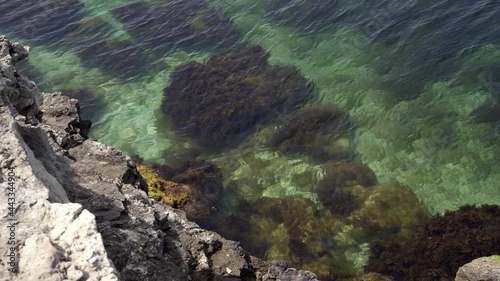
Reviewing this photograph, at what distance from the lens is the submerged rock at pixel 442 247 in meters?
17.1

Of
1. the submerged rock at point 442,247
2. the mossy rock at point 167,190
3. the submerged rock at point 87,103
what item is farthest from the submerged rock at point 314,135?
the submerged rock at point 87,103

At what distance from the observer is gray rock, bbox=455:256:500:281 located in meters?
13.9

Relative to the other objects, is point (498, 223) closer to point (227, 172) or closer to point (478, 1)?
point (227, 172)

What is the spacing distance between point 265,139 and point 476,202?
390 inches

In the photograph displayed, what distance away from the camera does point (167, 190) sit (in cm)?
2169

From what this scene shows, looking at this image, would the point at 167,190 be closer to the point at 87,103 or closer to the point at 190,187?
the point at 190,187

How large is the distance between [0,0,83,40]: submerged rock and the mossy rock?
70.5 ft

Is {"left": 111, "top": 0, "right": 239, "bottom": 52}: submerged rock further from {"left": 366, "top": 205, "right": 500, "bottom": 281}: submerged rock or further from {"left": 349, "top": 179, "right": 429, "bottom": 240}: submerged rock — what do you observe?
{"left": 366, "top": 205, "right": 500, "bottom": 281}: submerged rock

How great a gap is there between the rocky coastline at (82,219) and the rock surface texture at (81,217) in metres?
0.02

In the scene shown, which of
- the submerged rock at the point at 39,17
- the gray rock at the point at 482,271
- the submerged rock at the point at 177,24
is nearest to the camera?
the gray rock at the point at 482,271

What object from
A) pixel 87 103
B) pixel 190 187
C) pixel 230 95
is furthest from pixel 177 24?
pixel 190 187

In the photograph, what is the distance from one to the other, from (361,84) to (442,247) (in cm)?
1068

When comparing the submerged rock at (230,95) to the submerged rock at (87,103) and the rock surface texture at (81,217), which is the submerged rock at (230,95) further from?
the rock surface texture at (81,217)

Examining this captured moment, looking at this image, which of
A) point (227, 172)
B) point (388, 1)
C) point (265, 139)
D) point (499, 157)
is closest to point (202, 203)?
point (227, 172)
